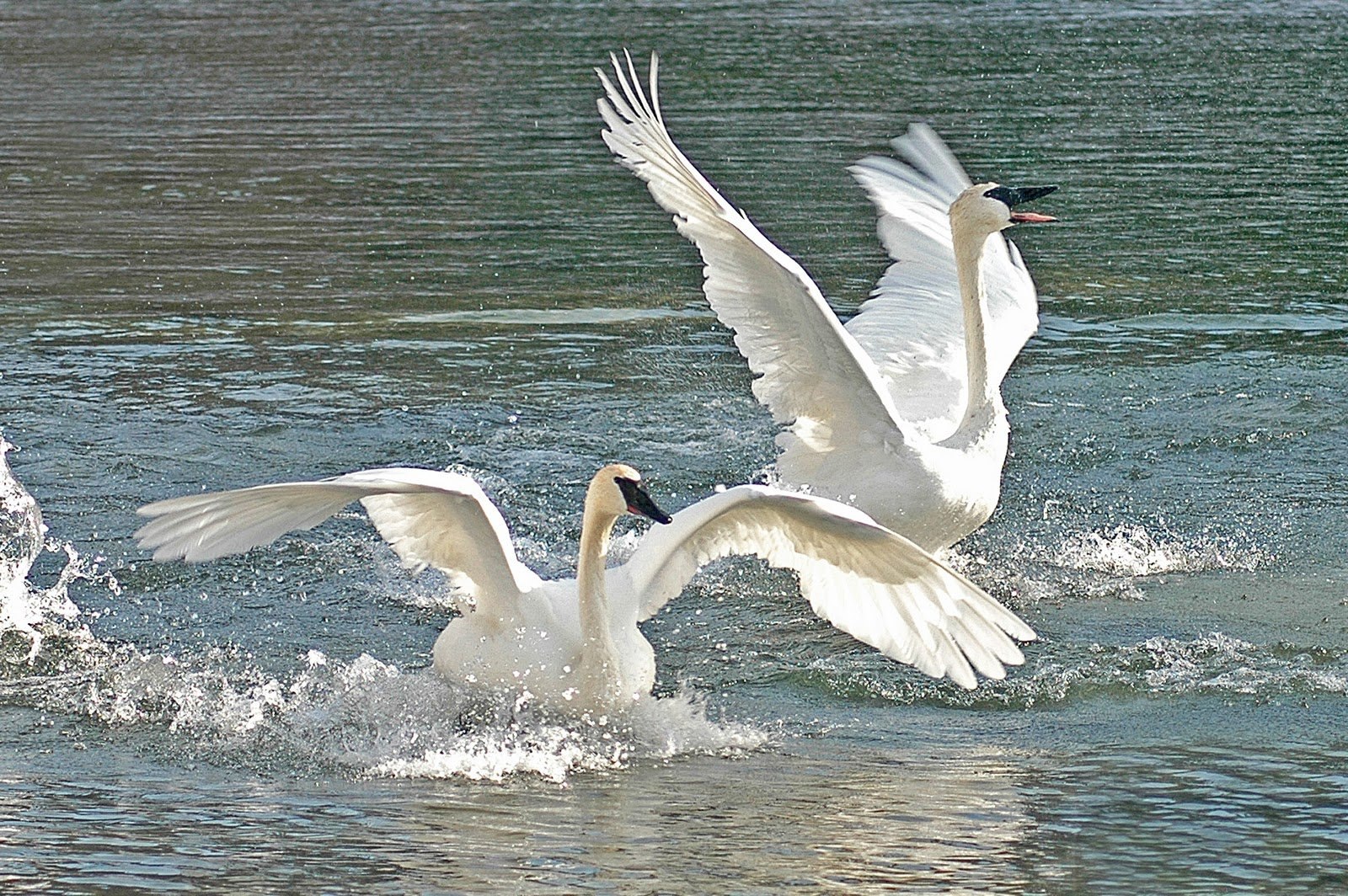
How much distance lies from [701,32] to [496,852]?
24705mm

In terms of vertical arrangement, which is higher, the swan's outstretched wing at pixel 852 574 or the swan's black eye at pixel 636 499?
the swan's black eye at pixel 636 499

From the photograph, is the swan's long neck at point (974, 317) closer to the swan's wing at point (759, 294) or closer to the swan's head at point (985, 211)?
the swan's head at point (985, 211)

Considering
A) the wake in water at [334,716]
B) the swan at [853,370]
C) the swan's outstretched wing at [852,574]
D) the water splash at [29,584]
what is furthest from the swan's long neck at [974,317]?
Answer: the water splash at [29,584]

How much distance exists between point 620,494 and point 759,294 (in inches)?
57.0

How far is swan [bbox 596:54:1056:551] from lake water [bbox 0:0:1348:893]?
548 mm

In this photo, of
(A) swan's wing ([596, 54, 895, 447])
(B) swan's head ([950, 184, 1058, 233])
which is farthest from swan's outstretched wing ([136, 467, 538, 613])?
(B) swan's head ([950, 184, 1058, 233])

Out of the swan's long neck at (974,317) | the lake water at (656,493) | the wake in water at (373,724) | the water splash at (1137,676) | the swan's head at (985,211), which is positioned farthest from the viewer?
the swan's head at (985,211)

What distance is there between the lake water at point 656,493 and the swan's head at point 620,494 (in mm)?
631

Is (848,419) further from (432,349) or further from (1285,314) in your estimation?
(1285,314)

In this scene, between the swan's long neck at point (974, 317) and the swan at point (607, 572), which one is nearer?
the swan at point (607, 572)

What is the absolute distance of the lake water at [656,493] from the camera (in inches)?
229

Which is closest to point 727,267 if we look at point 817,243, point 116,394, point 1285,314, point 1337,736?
point 1337,736

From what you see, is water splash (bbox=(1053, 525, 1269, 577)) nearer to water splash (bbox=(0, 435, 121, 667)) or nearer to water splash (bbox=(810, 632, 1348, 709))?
water splash (bbox=(810, 632, 1348, 709))

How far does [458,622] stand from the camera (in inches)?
265
